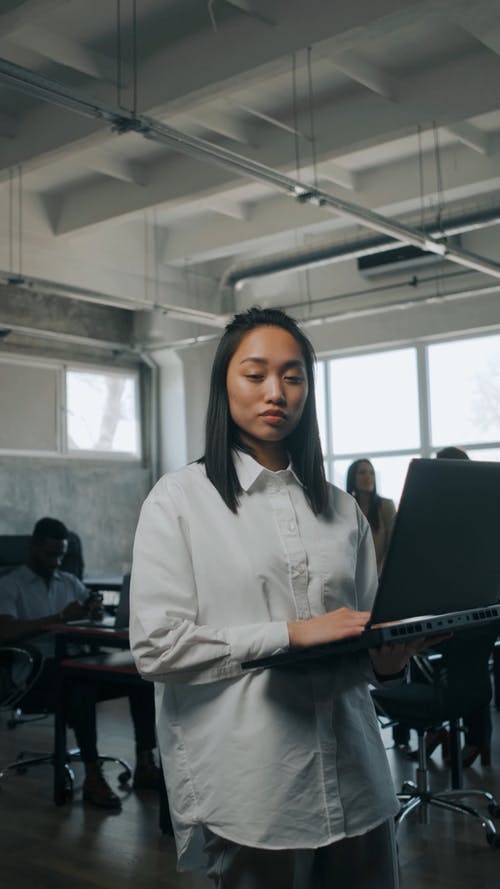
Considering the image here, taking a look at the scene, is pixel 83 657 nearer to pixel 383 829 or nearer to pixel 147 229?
pixel 383 829

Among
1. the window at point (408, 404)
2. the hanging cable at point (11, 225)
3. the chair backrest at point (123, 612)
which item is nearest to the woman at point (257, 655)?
the chair backrest at point (123, 612)

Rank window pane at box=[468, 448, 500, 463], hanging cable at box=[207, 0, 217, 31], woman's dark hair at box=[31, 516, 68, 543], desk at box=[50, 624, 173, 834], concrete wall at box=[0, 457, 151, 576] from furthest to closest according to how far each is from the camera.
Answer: concrete wall at box=[0, 457, 151, 576]
window pane at box=[468, 448, 500, 463]
hanging cable at box=[207, 0, 217, 31]
woman's dark hair at box=[31, 516, 68, 543]
desk at box=[50, 624, 173, 834]

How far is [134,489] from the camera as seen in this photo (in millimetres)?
11320

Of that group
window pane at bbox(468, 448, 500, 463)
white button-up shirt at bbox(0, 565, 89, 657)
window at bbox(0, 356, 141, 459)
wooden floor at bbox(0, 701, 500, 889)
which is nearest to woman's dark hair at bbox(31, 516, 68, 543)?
white button-up shirt at bbox(0, 565, 89, 657)

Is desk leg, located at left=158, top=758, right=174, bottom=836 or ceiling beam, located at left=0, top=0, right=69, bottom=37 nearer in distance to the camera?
desk leg, located at left=158, top=758, right=174, bottom=836

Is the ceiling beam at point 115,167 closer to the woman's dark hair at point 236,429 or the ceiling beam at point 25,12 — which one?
the ceiling beam at point 25,12

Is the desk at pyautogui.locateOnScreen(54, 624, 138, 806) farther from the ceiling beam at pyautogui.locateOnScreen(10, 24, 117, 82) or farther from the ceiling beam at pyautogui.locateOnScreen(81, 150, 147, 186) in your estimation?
the ceiling beam at pyautogui.locateOnScreen(81, 150, 147, 186)

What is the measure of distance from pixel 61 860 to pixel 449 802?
1.50m

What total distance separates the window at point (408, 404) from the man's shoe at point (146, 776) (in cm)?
547

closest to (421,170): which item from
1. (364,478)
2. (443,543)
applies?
(364,478)

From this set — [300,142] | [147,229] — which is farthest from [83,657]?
[147,229]

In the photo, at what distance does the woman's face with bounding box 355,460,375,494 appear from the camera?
19.2 ft

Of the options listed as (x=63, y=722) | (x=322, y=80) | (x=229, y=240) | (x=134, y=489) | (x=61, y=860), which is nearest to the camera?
(x=61, y=860)

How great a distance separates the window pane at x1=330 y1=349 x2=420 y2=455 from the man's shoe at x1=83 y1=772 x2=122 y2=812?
6.74 meters
